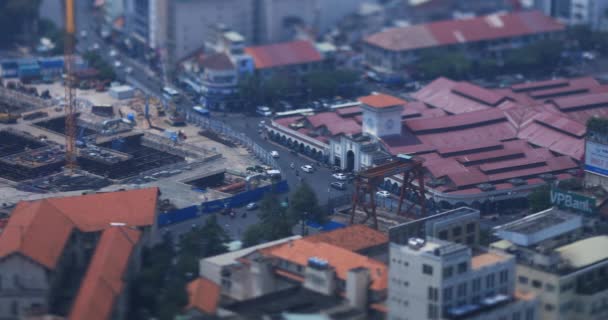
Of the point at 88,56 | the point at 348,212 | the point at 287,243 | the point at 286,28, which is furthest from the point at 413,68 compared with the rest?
the point at 287,243

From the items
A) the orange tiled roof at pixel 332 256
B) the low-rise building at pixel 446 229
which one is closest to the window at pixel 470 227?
the low-rise building at pixel 446 229

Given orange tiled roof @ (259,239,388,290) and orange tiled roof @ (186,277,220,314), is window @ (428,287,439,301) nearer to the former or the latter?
orange tiled roof @ (259,239,388,290)

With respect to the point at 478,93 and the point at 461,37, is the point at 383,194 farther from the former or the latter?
the point at 461,37

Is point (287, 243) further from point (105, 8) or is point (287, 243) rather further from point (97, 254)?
point (105, 8)

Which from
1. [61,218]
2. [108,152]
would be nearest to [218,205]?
[108,152]

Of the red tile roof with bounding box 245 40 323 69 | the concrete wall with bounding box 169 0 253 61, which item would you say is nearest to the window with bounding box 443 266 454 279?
the red tile roof with bounding box 245 40 323 69
